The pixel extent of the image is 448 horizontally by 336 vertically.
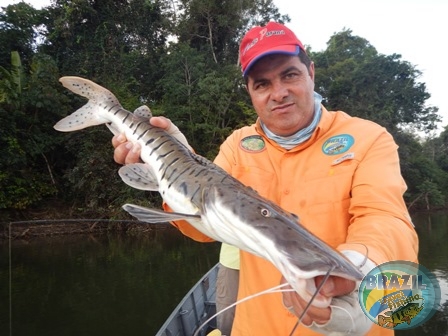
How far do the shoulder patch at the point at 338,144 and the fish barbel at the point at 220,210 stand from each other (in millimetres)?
597

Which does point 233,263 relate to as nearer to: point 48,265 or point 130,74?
point 48,265

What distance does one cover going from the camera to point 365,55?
34.2m

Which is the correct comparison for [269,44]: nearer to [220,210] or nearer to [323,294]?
[220,210]

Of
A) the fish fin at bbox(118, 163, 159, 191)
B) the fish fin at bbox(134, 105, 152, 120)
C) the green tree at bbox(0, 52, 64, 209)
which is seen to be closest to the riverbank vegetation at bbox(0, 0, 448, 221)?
the green tree at bbox(0, 52, 64, 209)

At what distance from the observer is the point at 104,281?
1176cm

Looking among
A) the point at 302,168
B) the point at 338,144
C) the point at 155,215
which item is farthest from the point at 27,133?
the point at 338,144

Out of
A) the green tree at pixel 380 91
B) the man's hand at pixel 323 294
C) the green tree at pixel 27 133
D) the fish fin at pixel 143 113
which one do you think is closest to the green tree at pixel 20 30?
the green tree at pixel 27 133

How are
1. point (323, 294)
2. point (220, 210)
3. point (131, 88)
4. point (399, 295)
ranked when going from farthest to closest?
point (131, 88), point (220, 210), point (399, 295), point (323, 294)

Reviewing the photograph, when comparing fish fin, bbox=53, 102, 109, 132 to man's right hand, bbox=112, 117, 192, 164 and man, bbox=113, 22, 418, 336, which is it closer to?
man's right hand, bbox=112, 117, 192, 164

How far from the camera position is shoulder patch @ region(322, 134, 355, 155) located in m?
2.12

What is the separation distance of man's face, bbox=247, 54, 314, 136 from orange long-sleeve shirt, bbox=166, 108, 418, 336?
0.14 meters

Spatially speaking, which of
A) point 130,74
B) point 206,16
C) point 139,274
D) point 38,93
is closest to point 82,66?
point 130,74

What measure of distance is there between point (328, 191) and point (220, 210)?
65 cm

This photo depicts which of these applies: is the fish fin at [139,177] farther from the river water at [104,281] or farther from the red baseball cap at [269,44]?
the river water at [104,281]
